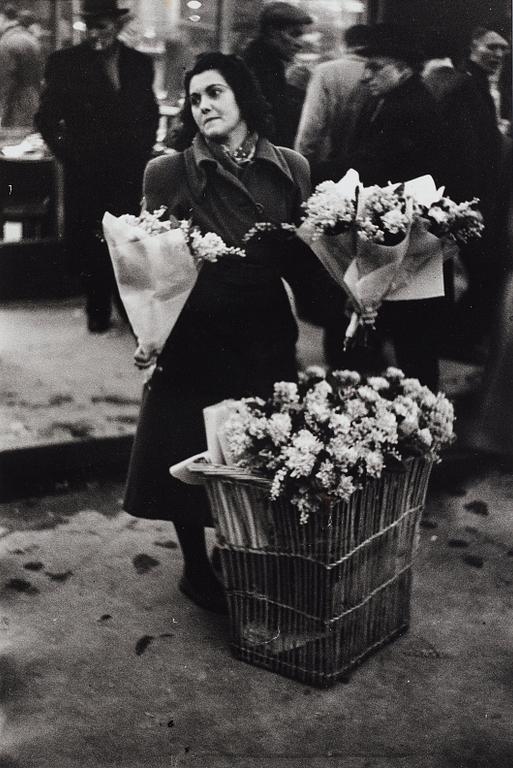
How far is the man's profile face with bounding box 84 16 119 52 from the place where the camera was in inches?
133

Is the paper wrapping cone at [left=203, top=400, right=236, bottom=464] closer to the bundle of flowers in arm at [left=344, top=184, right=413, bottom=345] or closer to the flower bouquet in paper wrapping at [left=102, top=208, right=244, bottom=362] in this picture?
the flower bouquet in paper wrapping at [left=102, top=208, right=244, bottom=362]

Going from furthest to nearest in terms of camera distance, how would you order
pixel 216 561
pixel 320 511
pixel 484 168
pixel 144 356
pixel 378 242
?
pixel 216 561 < pixel 484 168 < pixel 144 356 < pixel 378 242 < pixel 320 511

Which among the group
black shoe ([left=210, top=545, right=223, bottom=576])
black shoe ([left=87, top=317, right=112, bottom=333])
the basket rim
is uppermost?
black shoe ([left=87, top=317, right=112, bottom=333])

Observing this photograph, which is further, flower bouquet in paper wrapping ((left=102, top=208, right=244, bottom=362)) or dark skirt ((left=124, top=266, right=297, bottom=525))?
dark skirt ((left=124, top=266, right=297, bottom=525))

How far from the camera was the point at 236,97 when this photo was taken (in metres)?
3.57

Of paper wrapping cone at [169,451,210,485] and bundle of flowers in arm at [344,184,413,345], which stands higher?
bundle of flowers in arm at [344,184,413,345]

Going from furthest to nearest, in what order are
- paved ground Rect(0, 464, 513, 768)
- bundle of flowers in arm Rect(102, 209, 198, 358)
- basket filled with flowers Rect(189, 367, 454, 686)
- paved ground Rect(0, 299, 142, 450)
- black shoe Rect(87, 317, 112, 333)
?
black shoe Rect(87, 317, 112, 333), paved ground Rect(0, 299, 142, 450), bundle of flowers in arm Rect(102, 209, 198, 358), basket filled with flowers Rect(189, 367, 454, 686), paved ground Rect(0, 464, 513, 768)

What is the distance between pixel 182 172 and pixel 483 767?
223cm

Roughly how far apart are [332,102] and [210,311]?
95cm

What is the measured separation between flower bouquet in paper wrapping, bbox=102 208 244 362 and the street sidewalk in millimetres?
383

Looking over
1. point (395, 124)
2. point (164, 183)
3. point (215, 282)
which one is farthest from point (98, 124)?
point (395, 124)

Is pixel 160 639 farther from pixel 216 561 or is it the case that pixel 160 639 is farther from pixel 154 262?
pixel 154 262

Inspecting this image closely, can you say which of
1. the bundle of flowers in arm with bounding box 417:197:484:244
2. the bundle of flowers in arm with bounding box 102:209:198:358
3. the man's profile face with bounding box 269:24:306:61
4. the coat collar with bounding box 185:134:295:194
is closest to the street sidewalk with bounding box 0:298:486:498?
the bundle of flowers in arm with bounding box 102:209:198:358

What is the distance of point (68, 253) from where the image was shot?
11.8ft
